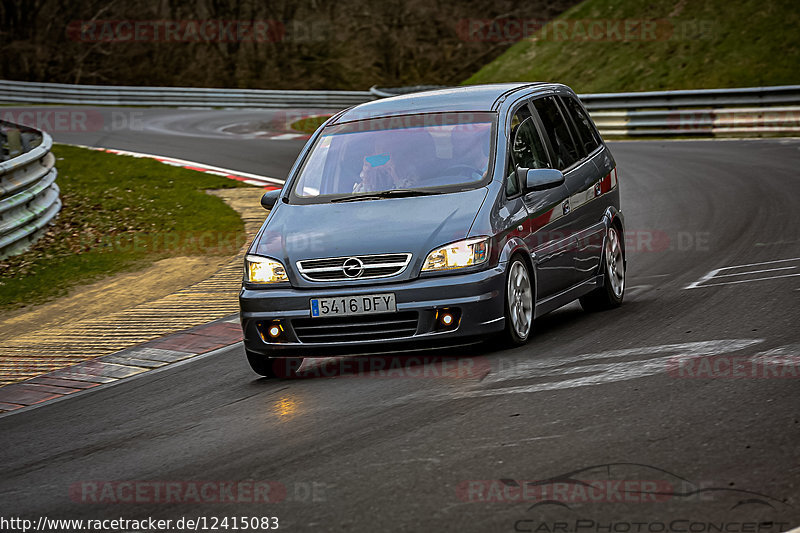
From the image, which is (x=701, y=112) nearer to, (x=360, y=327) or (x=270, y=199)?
(x=270, y=199)

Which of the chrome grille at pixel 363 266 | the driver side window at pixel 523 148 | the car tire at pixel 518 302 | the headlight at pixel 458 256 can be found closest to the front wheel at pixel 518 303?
the car tire at pixel 518 302

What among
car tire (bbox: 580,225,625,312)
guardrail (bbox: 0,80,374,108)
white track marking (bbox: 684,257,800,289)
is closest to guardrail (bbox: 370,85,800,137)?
white track marking (bbox: 684,257,800,289)

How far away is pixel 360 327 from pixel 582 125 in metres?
3.51

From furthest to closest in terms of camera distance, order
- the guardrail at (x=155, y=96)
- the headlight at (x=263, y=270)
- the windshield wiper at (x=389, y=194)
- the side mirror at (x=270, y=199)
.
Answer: the guardrail at (x=155, y=96) → the side mirror at (x=270, y=199) → the windshield wiper at (x=389, y=194) → the headlight at (x=263, y=270)

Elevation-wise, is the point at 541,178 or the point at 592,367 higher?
the point at 541,178

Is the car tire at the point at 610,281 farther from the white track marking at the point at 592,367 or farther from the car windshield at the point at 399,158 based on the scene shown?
the white track marking at the point at 592,367

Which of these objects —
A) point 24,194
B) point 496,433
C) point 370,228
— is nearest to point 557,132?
point 370,228

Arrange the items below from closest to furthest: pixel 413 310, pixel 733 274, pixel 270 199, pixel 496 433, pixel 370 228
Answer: pixel 496 433
pixel 413 310
pixel 370 228
pixel 270 199
pixel 733 274

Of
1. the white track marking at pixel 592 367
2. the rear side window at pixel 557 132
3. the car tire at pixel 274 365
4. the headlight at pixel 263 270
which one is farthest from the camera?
the rear side window at pixel 557 132

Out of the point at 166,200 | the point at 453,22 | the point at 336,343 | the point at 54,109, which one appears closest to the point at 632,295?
the point at 336,343

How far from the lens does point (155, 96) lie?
4344cm

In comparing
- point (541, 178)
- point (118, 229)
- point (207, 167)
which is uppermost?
point (541, 178)

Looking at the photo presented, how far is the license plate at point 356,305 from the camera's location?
24.4ft

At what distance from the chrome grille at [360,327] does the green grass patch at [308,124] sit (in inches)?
942
